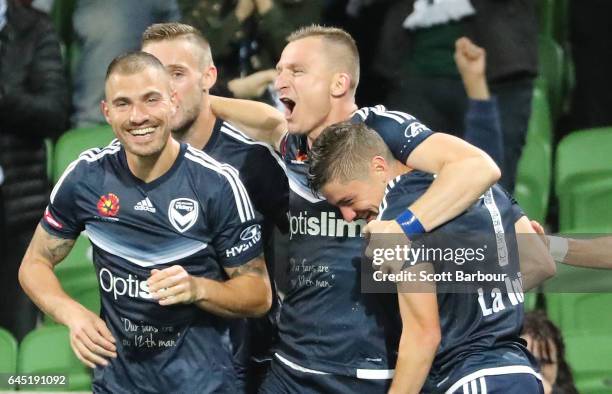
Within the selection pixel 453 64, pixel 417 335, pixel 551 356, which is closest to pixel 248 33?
pixel 453 64

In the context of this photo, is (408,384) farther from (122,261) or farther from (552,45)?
(552,45)

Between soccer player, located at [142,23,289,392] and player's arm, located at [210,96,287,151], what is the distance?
0.14 metres

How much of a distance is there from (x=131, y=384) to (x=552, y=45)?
328cm

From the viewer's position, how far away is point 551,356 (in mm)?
5184

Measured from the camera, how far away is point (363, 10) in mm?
6246

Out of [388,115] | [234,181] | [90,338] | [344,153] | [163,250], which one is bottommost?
[90,338]

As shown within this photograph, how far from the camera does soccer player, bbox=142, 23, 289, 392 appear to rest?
Answer: 4.73m

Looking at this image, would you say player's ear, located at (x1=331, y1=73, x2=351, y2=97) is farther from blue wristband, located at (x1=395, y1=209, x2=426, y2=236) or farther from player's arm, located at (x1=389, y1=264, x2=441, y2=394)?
player's arm, located at (x1=389, y1=264, x2=441, y2=394)

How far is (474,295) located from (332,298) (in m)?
0.58

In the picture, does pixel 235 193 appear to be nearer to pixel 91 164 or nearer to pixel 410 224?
pixel 91 164

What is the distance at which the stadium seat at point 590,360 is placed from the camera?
548 centimetres

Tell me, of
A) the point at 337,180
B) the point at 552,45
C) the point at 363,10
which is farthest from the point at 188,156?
the point at 552,45

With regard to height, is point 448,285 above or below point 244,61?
below

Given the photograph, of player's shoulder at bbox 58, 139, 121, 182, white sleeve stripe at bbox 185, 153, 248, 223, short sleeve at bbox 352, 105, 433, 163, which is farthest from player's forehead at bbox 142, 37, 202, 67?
short sleeve at bbox 352, 105, 433, 163
